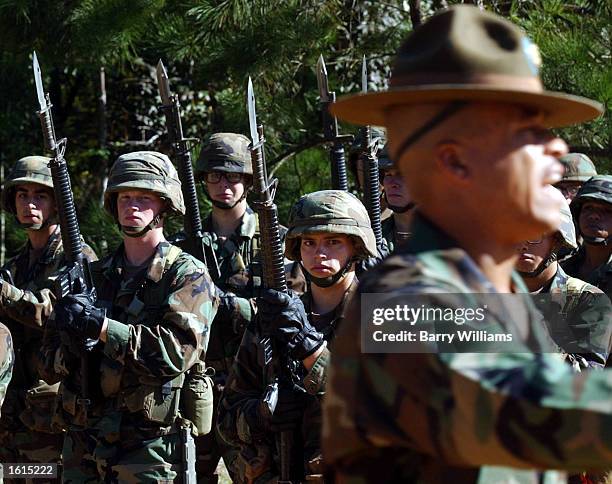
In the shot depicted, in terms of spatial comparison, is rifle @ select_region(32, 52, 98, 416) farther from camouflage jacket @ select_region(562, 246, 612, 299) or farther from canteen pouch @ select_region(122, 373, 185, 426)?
camouflage jacket @ select_region(562, 246, 612, 299)

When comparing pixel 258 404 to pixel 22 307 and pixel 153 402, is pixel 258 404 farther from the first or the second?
pixel 22 307

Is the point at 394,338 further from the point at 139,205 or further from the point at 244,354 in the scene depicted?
the point at 139,205

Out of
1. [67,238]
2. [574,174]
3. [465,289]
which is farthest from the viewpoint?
[574,174]

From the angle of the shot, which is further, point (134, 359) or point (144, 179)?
point (144, 179)

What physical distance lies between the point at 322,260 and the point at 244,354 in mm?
540

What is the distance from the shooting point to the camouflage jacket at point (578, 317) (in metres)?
5.83

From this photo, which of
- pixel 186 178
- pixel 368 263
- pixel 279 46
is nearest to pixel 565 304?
pixel 368 263

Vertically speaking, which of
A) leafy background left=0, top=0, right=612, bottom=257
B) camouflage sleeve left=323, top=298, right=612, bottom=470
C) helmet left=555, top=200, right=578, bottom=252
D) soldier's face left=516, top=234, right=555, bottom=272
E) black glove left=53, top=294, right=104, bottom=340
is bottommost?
camouflage sleeve left=323, top=298, right=612, bottom=470

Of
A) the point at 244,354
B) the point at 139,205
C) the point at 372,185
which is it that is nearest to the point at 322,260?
the point at 244,354

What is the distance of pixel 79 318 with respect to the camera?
19.2ft

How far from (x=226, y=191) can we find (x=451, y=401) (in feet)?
19.9

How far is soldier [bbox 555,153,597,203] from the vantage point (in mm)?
8344

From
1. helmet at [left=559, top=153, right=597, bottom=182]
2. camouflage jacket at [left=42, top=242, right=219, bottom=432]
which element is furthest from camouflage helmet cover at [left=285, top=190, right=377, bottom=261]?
helmet at [left=559, top=153, right=597, bottom=182]

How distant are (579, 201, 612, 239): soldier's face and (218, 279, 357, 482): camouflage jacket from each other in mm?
2255
